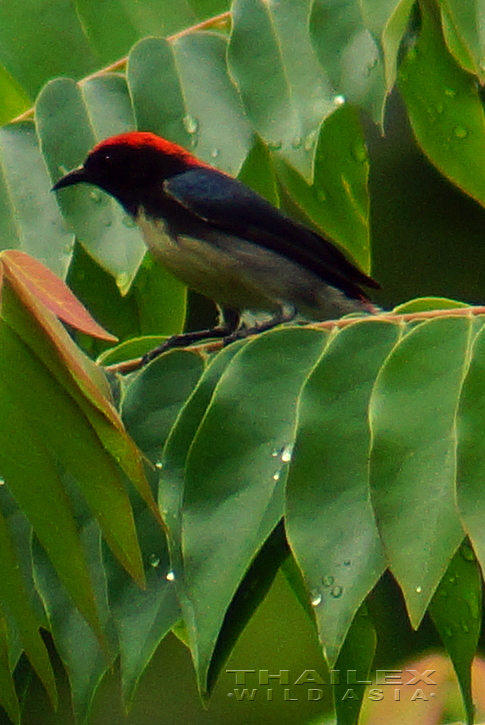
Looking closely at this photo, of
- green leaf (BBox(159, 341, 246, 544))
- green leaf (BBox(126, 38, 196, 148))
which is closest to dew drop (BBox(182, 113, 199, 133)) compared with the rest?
green leaf (BBox(126, 38, 196, 148))

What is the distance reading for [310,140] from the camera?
2816 millimetres

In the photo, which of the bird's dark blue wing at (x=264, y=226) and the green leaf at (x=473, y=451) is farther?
the bird's dark blue wing at (x=264, y=226)

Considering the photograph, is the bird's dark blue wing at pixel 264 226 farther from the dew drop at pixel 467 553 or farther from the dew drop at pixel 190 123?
the dew drop at pixel 467 553

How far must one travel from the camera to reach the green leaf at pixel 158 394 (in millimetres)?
2480

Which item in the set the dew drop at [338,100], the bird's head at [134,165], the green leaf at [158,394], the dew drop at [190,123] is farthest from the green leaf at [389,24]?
the bird's head at [134,165]

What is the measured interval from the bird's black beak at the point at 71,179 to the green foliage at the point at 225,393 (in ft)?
A: 0.11

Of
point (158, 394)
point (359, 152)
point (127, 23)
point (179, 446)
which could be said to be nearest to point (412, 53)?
point (359, 152)

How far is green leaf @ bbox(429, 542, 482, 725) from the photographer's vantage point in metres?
2.10

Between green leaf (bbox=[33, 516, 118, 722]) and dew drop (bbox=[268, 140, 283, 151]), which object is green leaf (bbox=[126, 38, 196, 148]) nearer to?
dew drop (bbox=[268, 140, 283, 151])

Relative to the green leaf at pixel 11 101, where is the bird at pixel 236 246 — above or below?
below

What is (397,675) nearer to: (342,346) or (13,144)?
(342,346)

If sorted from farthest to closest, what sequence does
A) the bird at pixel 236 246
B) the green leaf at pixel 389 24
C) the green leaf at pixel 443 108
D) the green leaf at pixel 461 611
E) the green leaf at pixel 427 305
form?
the bird at pixel 236 246
the green leaf at pixel 443 108
the green leaf at pixel 389 24
the green leaf at pixel 427 305
the green leaf at pixel 461 611

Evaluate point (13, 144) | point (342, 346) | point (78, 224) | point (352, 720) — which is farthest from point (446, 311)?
point (13, 144)

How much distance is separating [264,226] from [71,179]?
3.66 feet
